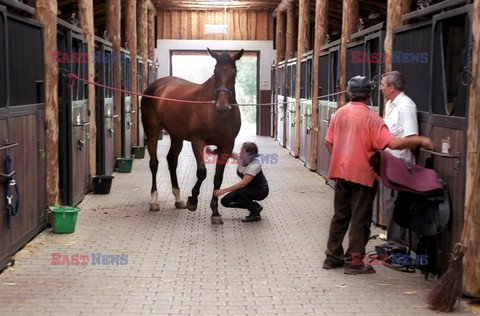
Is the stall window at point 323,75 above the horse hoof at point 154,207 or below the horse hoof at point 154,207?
above

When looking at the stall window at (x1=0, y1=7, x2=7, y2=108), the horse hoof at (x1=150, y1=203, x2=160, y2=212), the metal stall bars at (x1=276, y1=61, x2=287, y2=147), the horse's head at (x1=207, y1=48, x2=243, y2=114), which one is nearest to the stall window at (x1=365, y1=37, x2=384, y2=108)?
the horse's head at (x1=207, y1=48, x2=243, y2=114)

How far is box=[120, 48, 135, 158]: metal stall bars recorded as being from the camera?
44.5 feet

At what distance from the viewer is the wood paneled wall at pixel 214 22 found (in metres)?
22.6

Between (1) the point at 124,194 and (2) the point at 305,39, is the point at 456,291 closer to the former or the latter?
(1) the point at 124,194

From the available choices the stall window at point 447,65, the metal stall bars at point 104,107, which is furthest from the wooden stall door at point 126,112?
the stall window at point 447,65

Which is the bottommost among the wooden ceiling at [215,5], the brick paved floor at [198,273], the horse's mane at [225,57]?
the brick paved floor at [198,273]

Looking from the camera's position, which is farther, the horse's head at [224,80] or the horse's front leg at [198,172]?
the horse's front leg at [198,172]

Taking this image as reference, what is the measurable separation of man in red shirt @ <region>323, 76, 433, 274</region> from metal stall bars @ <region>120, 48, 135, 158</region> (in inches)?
328

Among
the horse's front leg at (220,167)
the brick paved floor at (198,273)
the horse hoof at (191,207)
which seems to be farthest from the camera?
the horse hoof at (191,207)

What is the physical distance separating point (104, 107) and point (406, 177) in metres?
6.80

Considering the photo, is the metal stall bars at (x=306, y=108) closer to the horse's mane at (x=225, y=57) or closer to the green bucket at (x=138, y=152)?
the green bucket at (x=138, y=152)

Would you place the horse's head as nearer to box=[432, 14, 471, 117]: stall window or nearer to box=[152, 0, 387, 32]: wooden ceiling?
box=[432, 14, 471, 117]: stall window

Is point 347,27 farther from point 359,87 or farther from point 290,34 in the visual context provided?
point 290,34

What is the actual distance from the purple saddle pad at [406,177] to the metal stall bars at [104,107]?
248 inches
